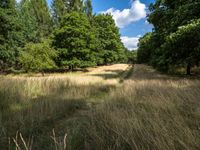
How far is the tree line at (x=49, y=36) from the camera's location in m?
27.4

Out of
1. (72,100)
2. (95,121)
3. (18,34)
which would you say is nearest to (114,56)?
(18,34)

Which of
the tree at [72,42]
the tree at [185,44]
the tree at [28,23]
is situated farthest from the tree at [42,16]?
the tree at [185,44]

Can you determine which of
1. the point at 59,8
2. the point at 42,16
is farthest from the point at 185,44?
the point at 42,16

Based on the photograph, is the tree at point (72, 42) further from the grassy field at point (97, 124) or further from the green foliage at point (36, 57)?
the grassy field at point (97, 124)

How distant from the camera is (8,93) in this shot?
8.42m

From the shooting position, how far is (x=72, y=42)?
30.7 metres

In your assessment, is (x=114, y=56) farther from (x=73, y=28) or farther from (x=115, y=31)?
(x=73, y=28)

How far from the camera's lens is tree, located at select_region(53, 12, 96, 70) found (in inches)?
1222

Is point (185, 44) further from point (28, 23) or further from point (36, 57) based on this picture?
point (28, 23)

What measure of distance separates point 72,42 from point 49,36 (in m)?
5.35

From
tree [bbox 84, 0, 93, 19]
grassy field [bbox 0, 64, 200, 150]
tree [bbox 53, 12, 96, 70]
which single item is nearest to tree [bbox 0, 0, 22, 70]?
tree [bbox 53, 12, 96, 70]

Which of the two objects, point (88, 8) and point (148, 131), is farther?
point (88, 8)

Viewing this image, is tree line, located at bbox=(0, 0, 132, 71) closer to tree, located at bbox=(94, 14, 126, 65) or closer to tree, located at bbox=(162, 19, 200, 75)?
tree, located at bbox=(94, 14, 126, 65)

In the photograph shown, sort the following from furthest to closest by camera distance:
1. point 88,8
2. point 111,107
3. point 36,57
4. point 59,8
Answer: point 88,8, point 59,8, point 36,57, point 111,107
